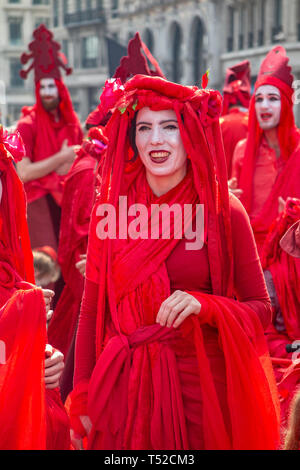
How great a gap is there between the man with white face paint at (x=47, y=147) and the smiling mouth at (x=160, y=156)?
148 inches

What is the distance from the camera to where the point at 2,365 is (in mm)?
2598

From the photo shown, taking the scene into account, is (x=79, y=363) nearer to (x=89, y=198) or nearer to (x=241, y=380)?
(x=241, y=380)

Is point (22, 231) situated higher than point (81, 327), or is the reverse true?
point (22, 231)

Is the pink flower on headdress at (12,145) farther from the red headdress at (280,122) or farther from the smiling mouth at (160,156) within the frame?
the red headdress at (280,122)

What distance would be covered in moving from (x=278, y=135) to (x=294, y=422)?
2977 millimetres

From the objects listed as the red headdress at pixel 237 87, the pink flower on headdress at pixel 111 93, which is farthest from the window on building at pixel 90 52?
the pink flower on headdress at pixel 111 93

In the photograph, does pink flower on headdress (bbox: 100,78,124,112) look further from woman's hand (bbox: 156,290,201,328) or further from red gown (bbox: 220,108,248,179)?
red gown (bbox: 220,108,248,179)

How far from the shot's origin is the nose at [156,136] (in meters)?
2.91

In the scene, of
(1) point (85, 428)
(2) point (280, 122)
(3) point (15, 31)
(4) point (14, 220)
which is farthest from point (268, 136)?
(3) point (15, 31)

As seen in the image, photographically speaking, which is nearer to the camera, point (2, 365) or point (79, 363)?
point (2, 365)

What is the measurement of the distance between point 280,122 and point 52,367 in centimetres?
365

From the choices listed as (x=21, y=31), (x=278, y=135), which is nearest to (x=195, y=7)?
(x=21, y=31)

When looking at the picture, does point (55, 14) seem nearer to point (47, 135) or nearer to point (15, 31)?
point (15, 31)

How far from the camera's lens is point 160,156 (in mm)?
2922
